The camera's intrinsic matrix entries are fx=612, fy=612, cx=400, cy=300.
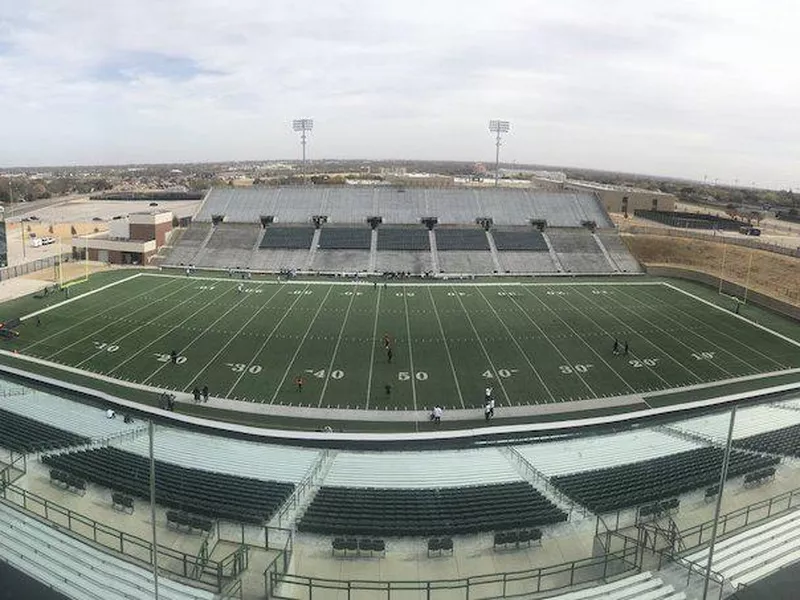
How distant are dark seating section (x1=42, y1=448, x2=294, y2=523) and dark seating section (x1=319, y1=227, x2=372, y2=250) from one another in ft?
138

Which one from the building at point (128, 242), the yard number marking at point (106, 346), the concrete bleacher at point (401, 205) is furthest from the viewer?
the concrete bleacher at point (401, 205)

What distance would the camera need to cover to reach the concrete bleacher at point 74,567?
995cm

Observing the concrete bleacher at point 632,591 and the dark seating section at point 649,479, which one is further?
the dark seating section at point 649,479

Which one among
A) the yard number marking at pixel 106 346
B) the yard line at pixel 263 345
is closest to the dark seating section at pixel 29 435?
the yard line at pixel 263 345

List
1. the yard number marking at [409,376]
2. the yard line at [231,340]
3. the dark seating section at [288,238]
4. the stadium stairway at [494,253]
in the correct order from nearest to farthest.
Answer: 1. the yard line at [231,340]
2. the yard number marking at [409,376]
3. the stadium stairway at [494,253]
4. the dark seating section at [288,238]

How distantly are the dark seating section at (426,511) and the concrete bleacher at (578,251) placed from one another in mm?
42068

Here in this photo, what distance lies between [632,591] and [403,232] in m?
51.5

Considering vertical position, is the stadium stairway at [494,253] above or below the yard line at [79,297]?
above

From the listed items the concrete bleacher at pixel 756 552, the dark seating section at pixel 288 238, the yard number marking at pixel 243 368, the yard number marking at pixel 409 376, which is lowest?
the yard number marking at pixel 243 368

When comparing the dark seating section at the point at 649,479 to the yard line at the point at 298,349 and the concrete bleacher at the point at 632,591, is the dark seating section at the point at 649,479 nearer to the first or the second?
the concrete bleacher at the point at 632,591

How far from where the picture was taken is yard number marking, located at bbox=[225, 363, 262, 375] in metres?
27.4

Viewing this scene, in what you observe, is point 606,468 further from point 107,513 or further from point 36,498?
point 36,498

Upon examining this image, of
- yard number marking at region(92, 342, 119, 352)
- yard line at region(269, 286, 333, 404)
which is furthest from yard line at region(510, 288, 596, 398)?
yard number marking at region(92, 342, 119, 352)

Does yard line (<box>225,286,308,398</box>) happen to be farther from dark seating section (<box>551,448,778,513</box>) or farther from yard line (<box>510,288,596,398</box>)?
dark seating section (<box>551,448,778,513</box>)
